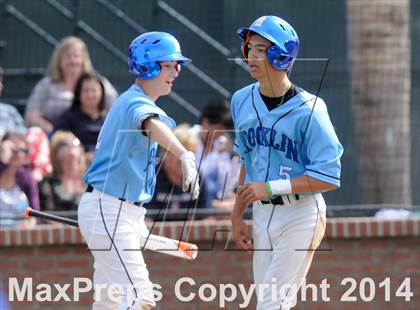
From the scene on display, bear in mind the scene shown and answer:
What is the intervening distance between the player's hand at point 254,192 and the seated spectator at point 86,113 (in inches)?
149

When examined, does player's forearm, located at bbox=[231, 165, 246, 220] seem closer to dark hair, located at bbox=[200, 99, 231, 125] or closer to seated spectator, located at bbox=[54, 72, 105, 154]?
dark hair, located at bbox=[200, 99, 231, 125]

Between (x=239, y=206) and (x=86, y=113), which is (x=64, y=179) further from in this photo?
(x=239, y=206)

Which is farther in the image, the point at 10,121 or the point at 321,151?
the point at 10,121

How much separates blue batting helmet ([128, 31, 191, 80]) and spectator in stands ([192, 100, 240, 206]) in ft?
7.88

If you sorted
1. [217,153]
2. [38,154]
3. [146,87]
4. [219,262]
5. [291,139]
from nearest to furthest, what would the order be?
1. [291,139]
2. [146,87]
3. [219,262]
4. [217,153]
5. [38,154]

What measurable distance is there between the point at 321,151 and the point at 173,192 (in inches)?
140

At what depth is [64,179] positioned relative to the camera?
1044 centimetres

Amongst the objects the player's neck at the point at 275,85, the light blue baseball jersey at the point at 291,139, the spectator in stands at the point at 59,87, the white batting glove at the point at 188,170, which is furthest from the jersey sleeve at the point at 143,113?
the spectator in stands at the point at 59,87

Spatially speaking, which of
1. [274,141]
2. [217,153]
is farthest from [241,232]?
[217,153]

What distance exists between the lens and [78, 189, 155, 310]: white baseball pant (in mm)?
7410

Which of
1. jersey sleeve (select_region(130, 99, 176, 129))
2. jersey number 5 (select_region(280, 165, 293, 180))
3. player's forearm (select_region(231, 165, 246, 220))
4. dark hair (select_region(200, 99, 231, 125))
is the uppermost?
dark hair (select_region(200, 99, 231, 125))

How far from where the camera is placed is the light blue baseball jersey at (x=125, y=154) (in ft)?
24.5

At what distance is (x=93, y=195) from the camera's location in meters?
7.59

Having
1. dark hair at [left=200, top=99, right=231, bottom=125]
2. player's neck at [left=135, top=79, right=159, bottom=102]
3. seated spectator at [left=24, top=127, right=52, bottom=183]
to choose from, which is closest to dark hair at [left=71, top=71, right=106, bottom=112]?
seated spectator at [left=24, top=127, right=52, bottom=183]
